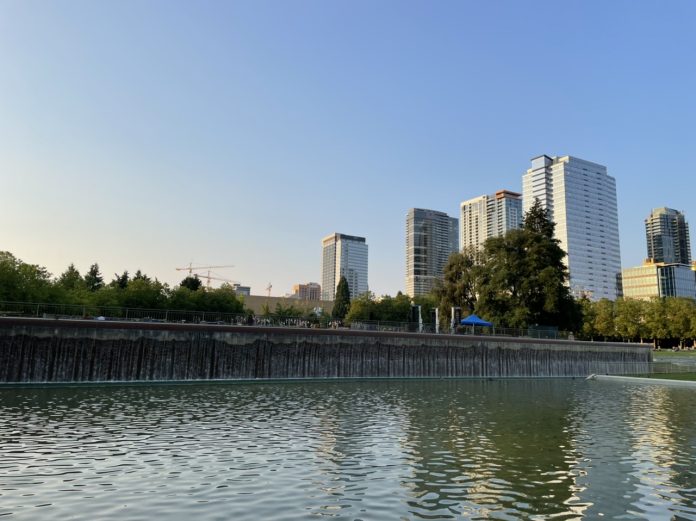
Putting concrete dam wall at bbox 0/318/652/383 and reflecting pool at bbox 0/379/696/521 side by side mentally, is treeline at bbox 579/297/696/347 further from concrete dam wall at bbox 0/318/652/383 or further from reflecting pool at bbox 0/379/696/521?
reflecting pool at bbox 0/379/696/521

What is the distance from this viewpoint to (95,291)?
3504 inches

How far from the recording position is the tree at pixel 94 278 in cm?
10194

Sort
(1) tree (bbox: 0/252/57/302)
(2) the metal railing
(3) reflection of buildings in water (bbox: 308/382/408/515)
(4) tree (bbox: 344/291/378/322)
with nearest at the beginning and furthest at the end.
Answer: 1. (3) reflection of buildings in water (bbox: 308/382/408/515)
2. (2) the metal railing
3. (1) tree (bbox: 0/252/57/302)
4. (4) tree (bbox: 344/291/378/322)

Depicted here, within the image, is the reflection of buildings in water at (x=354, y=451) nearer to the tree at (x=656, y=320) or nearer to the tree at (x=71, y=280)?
the tree at (x=71, y=280)

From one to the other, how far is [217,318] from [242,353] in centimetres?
479

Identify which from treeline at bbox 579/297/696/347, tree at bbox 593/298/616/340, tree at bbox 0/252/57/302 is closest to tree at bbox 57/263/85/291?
tree at bbox 0/252/57/302

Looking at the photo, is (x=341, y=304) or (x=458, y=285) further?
(x=341, y=304)

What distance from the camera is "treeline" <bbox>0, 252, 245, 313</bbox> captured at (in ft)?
198

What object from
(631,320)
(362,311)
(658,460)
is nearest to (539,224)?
(362,311)

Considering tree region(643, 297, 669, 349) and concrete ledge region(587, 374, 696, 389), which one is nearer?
concrete ledge region(587, 374, 696, 389)

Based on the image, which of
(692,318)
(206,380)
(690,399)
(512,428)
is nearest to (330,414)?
(512,428)

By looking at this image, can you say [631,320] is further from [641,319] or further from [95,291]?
[95,291]

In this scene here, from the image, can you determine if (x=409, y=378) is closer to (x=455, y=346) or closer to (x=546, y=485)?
(x=455, y=346)

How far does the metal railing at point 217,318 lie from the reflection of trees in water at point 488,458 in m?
21.4
